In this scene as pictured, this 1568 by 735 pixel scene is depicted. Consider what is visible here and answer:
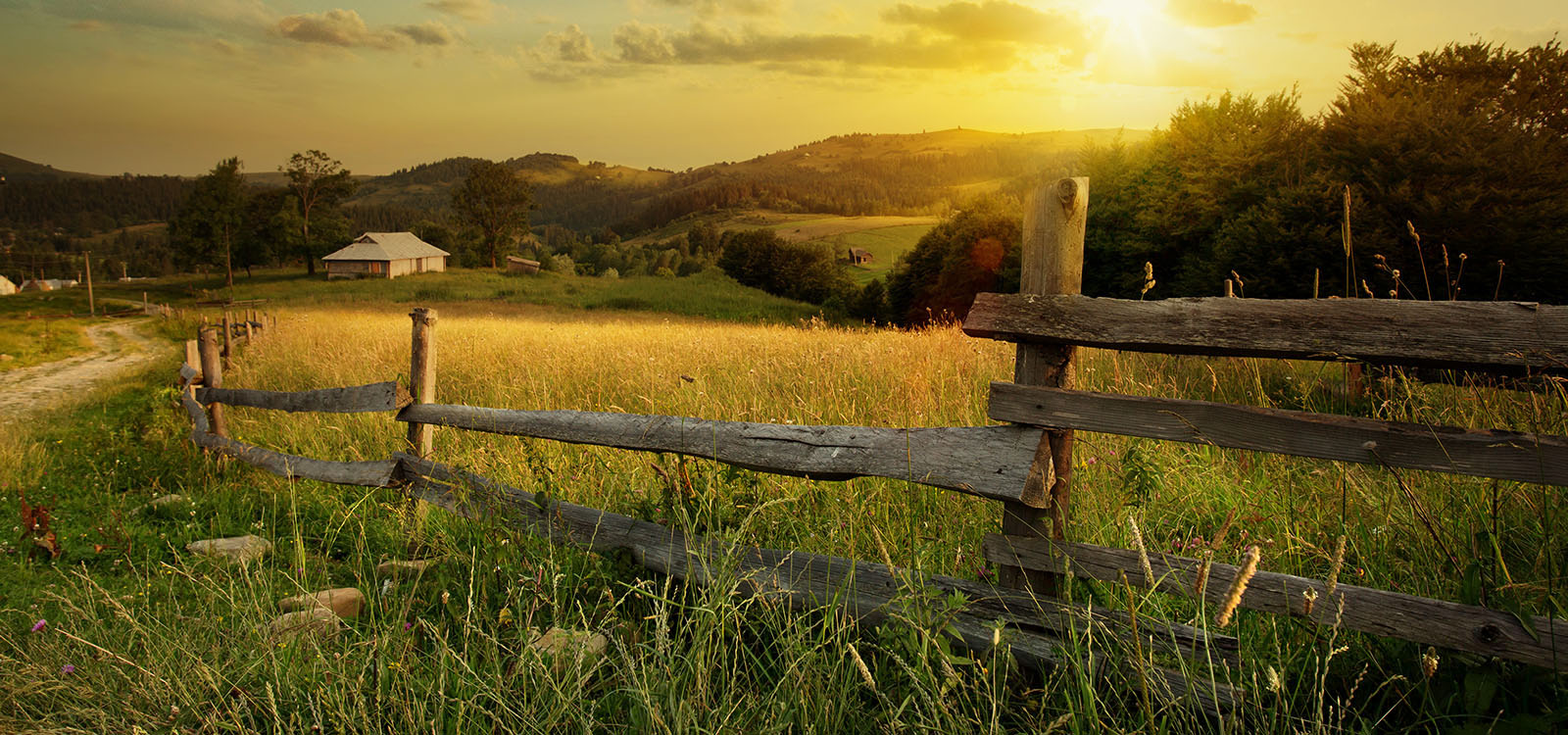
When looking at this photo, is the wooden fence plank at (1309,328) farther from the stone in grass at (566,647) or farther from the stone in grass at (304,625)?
the stone in grass at (304,625)

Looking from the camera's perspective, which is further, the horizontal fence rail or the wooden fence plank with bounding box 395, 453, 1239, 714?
the horizontal fence rail

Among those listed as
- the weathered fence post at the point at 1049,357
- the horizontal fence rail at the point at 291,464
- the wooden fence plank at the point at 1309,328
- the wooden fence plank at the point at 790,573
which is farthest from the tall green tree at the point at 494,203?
the wooden fence plank at the point at 1309,328

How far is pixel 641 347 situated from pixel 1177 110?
2523 cm

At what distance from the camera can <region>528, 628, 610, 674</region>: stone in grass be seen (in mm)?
2379

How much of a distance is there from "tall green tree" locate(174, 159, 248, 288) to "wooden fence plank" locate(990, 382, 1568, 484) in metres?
64.9

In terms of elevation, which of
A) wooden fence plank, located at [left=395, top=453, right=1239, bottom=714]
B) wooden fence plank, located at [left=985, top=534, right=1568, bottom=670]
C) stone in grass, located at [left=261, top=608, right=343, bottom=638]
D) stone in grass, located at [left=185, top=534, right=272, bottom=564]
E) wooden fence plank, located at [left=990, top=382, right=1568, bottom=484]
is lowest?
stone in grass, located at [left=185, top=534, right=272, bottom=564]

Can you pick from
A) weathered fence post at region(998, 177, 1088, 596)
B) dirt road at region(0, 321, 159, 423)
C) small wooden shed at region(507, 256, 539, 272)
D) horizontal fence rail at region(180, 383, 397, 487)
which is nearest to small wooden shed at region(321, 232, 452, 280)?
small wooden shed at region(507, 256, 539, 272)

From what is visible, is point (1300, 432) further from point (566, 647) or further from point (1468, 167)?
point (1468, 167)

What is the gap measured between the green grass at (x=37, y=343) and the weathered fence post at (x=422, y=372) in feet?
65.5

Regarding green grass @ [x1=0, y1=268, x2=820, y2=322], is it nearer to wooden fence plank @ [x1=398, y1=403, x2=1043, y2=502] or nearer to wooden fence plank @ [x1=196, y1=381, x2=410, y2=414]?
wooden fence plank @ [x1=196, y1=381, x2=410, y2=414]

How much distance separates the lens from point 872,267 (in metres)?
67.8

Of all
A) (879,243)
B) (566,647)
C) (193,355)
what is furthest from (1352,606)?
(879,243)

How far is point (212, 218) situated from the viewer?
52500mm

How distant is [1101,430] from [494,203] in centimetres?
7648
